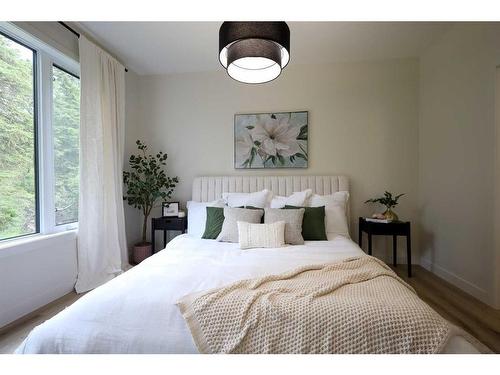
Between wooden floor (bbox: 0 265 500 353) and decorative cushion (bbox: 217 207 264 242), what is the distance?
161cm

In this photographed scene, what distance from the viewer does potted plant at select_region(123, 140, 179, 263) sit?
3201 mm

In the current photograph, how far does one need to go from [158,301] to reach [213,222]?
1.45 meters

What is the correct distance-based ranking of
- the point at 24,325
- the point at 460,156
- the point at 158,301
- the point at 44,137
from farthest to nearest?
the point at 460,156, the point at 44,137, the point at 24,325, the point at 158,301


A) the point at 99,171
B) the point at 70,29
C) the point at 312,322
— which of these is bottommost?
the point at 312,322

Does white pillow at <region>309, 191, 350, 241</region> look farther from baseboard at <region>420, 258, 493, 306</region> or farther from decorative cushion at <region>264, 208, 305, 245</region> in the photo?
baseboard at <region>420, 258, 493, 306</region>

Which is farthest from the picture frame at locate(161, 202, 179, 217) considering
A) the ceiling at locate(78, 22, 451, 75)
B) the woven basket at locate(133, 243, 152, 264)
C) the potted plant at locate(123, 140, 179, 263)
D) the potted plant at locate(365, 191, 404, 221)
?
the potted plant at locate(365, 191, 404, 221)

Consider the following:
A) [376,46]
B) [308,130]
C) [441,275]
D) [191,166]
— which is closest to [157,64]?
[191,166]

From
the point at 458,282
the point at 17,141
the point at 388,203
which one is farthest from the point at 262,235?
the point at 17,141

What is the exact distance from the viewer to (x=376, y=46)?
2879 mm

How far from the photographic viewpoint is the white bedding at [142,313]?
1009mm

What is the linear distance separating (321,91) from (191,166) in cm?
211

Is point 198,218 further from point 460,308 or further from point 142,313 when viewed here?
point 460,308

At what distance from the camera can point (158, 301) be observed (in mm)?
1165
